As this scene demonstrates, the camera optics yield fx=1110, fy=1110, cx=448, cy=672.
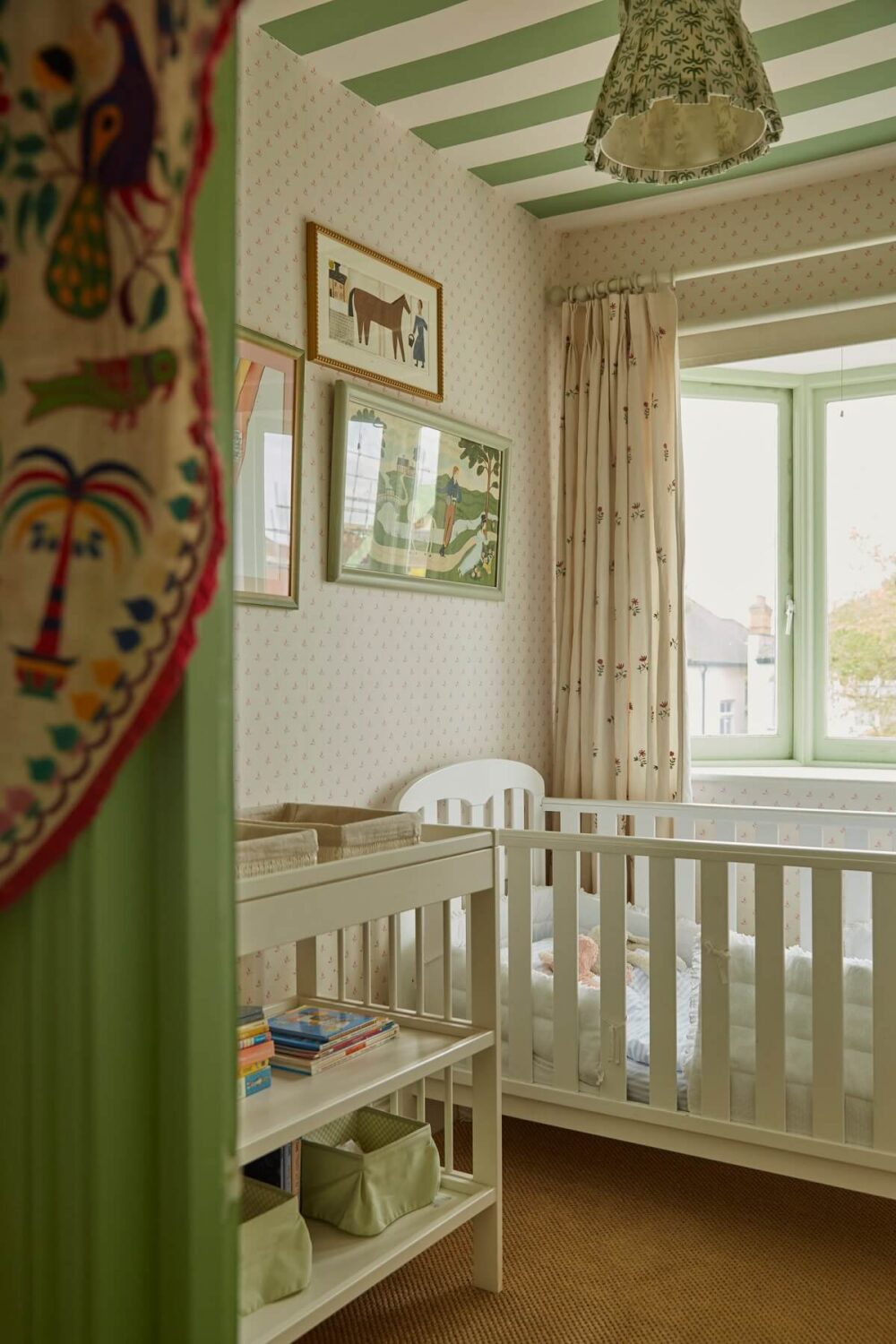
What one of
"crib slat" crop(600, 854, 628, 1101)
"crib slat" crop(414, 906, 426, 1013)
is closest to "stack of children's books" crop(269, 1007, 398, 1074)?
"crib slat" crop(414, 906, 426, 1013)

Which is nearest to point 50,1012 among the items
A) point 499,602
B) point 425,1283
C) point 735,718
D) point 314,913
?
point 314,913

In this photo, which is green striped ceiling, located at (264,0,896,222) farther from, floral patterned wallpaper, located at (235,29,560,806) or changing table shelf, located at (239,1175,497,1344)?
changing table shelf, located at (239,1175,497,1344)

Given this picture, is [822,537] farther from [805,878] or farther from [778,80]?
[778,80]

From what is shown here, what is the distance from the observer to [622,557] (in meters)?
3.12

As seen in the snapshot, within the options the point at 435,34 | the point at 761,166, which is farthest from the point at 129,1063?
the point at 761,166

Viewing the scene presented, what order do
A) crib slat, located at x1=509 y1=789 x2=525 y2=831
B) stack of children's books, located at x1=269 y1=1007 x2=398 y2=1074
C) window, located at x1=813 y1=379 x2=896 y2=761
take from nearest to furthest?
1. stack of children's books, located at x1=269 y1=1007 x2=398 y2=1074
2. crib slat, located at x1=509 y1=789 x2=525 y2=831
3. window, located at x1=813 y1=379 x2=896 y2=761

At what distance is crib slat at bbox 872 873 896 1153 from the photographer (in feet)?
6.26

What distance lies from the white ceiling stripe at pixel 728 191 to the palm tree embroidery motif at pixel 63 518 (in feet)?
9.33

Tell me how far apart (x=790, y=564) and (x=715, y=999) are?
178 cm

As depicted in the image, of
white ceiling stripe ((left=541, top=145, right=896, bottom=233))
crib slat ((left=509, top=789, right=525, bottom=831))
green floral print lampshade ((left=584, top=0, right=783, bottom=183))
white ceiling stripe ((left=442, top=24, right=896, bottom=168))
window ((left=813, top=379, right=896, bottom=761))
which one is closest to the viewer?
green floral print lampshade ((left=584, top=0, right=783, bottom=183))

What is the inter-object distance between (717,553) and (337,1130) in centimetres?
227

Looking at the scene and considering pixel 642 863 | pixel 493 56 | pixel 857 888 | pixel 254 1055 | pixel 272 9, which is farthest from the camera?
pixel 642 863

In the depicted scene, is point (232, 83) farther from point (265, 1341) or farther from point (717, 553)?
point (717, 553)

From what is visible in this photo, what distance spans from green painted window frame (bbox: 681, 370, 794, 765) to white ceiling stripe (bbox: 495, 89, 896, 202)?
74cm
